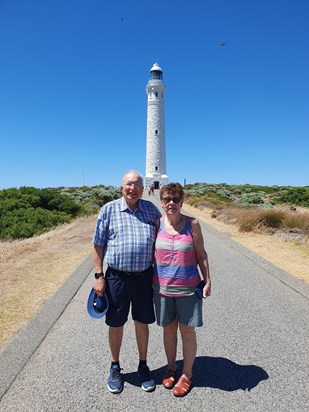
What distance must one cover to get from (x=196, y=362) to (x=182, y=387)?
585 millimetres

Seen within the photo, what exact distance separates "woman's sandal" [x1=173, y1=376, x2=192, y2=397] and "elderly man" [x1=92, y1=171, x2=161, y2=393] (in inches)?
8.7

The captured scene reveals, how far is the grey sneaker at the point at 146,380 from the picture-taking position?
3.06m

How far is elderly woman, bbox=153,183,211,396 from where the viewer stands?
303 cm

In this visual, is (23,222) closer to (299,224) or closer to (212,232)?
(212,232)

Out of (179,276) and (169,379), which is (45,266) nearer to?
(169,379)

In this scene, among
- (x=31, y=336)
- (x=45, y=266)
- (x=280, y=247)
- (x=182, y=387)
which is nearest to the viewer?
(x=182, y=387)

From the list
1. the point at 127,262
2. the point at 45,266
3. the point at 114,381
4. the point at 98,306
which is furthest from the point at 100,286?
the point at 45,266

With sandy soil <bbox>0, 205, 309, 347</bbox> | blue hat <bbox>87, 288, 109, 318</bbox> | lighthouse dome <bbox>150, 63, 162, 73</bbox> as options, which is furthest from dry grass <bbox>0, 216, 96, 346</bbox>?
lighthouse dome <bbox>150, 63, 162, 73</bbox>

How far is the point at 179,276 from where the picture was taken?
3.03 metres

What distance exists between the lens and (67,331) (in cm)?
421

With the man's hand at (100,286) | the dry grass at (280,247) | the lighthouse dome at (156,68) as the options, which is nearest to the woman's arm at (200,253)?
the man's hand at (100,286)

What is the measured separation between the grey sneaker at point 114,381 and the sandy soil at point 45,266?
1.42 meters

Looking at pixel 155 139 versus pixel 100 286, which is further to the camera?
pixel 155 139

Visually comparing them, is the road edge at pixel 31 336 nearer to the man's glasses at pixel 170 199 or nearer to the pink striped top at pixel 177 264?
the pink striped top at pixel 177 264
